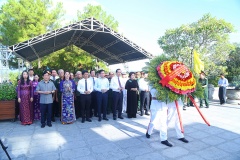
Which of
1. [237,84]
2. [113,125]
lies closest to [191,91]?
[113,125]

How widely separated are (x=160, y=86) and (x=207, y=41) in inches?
716

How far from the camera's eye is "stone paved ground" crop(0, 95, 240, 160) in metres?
3.59

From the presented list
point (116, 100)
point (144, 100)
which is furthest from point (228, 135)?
point (116, 100)

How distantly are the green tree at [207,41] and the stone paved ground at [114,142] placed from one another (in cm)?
1360

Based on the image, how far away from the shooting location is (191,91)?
4.11 meters

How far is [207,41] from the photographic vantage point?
1953 centimetres

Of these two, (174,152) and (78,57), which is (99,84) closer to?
(174,152)

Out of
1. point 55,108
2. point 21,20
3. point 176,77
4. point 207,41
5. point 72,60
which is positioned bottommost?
point 55,108

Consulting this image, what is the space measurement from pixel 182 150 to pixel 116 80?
3.50 meters

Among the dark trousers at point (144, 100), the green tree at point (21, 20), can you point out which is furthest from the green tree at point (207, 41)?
the green tree at point (21, 20)

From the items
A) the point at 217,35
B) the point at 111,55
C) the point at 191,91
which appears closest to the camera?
the point at 191,91

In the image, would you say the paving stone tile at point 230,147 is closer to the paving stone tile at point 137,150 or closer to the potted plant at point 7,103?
the paving stone tile at point 137,150

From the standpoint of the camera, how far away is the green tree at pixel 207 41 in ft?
59.7

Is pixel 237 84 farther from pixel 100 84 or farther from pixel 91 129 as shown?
pixel 91 129
